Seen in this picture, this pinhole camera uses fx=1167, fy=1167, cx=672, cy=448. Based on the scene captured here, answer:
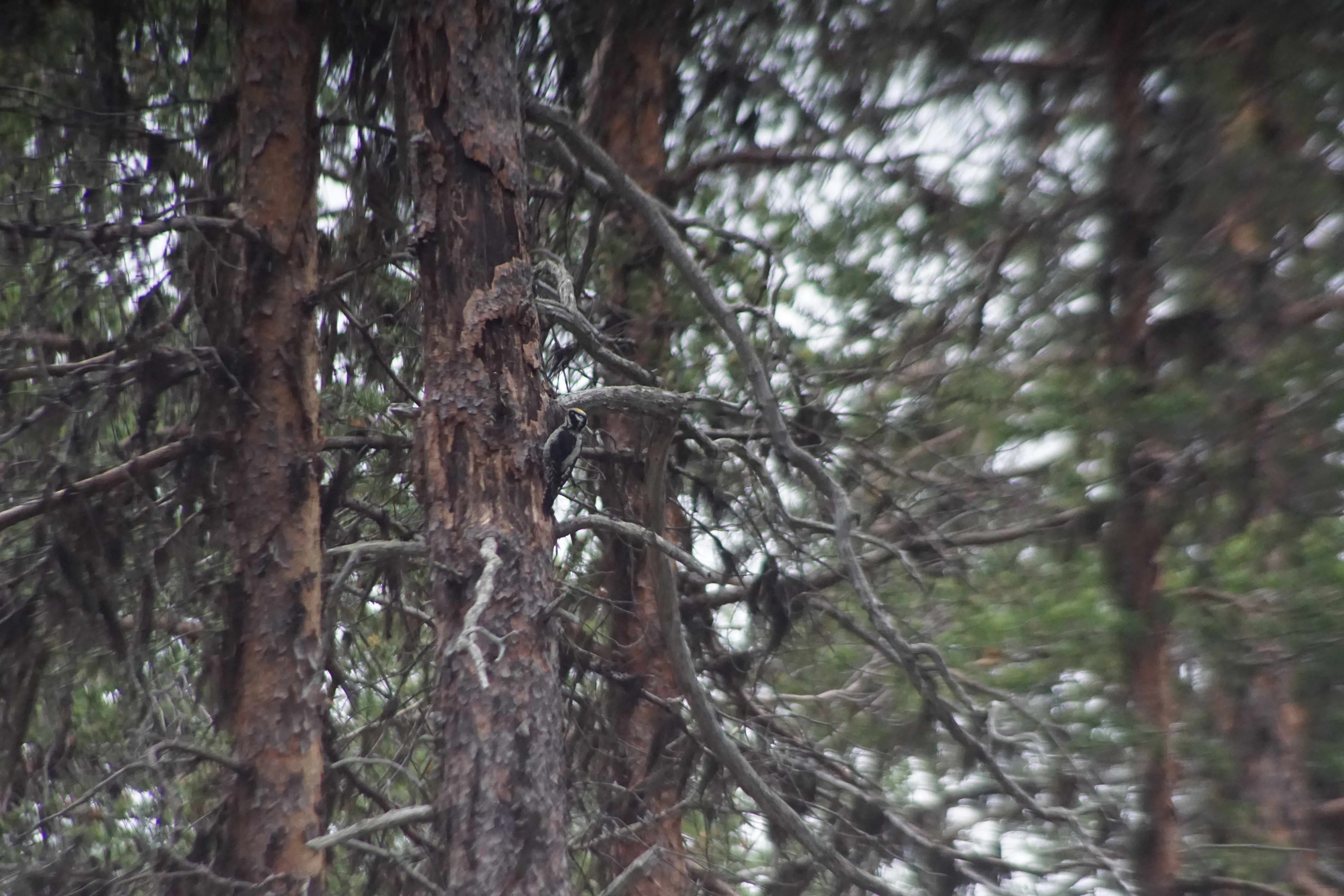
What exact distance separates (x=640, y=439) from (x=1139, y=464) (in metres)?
2.21

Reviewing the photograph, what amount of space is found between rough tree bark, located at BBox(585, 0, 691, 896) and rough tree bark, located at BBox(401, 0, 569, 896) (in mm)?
1213

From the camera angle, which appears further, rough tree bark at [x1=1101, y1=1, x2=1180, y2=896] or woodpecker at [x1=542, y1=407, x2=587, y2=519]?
rough tree bark at [x1=1101, y1=1, x2=1180, y2=896]

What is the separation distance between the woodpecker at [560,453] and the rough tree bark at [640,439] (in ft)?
3.51

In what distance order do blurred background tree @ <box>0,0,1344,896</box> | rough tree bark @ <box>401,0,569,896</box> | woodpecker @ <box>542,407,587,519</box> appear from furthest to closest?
blurred background tree @ <box>0,0,1344,896</box> < woodpecker @ <box>542,407,587,519</box> < rough tree bark @ <box>401,0,569,896</box>

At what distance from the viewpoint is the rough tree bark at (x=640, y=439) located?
5.48 metres

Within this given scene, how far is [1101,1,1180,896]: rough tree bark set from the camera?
448 cm

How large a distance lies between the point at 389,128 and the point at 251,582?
7.00 feet

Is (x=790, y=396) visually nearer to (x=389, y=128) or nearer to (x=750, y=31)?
(x=750, y=31)

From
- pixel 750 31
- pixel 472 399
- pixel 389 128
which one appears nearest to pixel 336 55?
pixel 389 128

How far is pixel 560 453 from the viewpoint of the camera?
415 centimetres

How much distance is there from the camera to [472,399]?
13.3 feet

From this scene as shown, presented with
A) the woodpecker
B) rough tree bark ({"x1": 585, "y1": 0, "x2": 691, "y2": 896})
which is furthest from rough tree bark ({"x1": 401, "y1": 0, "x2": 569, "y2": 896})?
rough tree bark ({"x1": 585, "y1": 0, "x2": 691, "y2": 896})

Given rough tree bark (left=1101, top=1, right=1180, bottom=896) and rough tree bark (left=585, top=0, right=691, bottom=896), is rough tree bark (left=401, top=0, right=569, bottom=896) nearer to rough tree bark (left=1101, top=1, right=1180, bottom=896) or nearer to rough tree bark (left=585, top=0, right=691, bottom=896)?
rough tree bark (left=585, top=0, right=691, bottom=896)

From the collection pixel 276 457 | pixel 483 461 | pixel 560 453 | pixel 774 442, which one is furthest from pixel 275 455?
pixel 774 442
